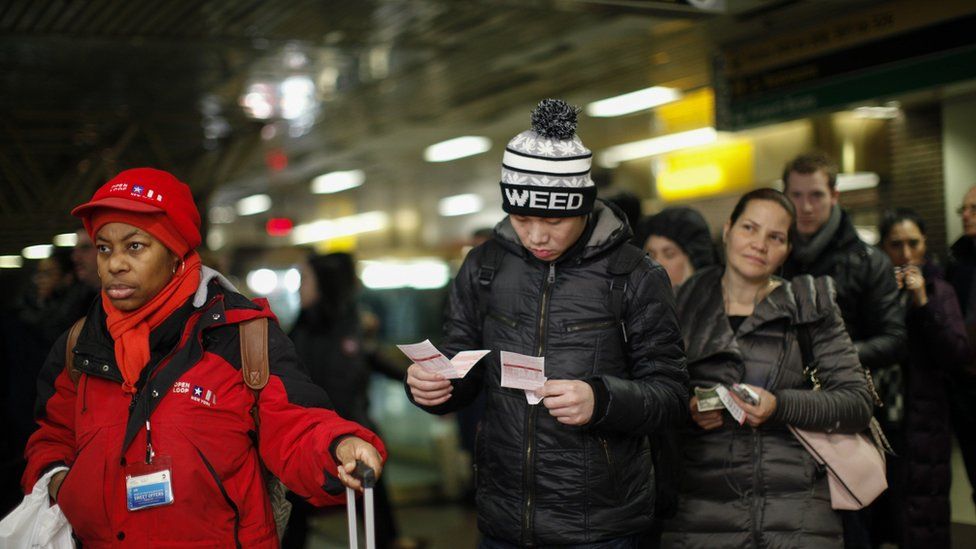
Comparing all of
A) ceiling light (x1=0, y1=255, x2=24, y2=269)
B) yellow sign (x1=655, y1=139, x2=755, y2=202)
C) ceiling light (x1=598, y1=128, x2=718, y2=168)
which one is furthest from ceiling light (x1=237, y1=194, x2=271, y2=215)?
ceiling light (x1=0, y1=255, x2=24, y2=269)

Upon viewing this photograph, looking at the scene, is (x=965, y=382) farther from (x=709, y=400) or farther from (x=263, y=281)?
(x=263, y=281)

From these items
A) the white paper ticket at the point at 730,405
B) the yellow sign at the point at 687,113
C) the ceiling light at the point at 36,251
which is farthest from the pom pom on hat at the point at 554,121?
the yellow sign at the point at 687,113

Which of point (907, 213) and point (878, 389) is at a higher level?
point (907, 213)

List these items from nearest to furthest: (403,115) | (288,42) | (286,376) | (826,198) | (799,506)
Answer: (286,376) → (799,506) → (826,198) → (288,42) → (403,115)

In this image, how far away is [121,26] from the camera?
729cm

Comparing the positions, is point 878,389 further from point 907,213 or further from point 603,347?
point 603,347

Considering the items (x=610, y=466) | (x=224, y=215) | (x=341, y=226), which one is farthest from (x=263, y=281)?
(x=610, y=466)

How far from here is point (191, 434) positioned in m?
2.90

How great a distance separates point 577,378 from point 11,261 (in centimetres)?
581

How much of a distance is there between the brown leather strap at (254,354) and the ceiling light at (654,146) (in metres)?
10.1

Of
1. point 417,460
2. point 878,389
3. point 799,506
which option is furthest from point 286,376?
point 417,460

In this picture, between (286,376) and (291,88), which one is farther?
(291,88)

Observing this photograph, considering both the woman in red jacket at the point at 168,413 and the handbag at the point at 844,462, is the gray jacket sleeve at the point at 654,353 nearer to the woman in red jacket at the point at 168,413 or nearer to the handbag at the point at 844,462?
the handbag at the point at 844,462

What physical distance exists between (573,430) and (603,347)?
28 cm
